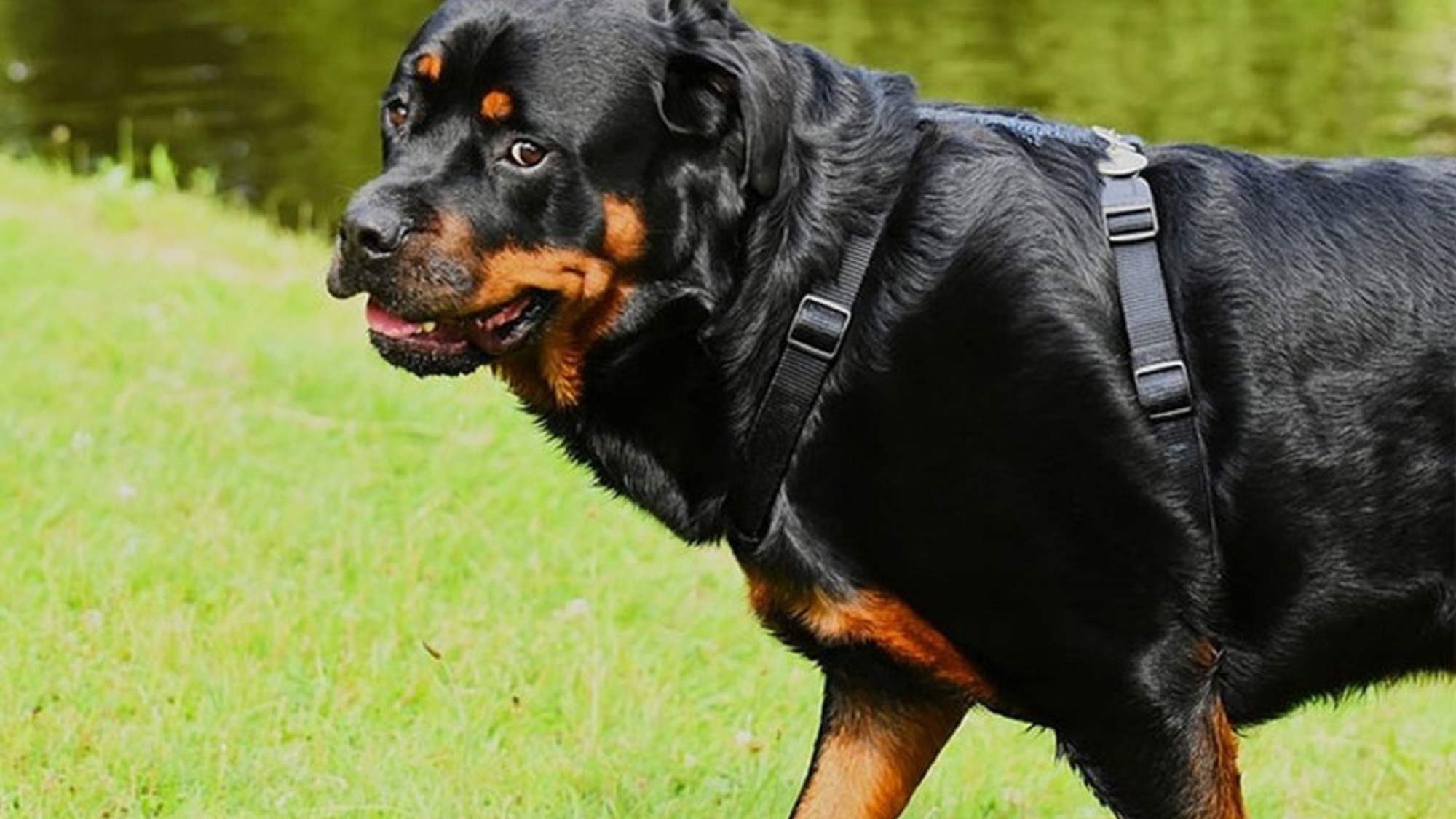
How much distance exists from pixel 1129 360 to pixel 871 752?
3.31 feet

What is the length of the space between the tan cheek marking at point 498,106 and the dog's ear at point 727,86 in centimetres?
28

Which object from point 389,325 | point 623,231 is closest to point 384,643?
point 389,325


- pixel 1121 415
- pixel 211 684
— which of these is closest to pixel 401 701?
pixel 211 684

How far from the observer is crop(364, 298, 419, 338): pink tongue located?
363 cm

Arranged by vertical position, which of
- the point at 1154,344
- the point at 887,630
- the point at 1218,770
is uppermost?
the point at 1154,344

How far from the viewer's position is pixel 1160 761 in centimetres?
351

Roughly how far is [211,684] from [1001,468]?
7.41 feet

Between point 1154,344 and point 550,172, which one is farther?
point 550,172

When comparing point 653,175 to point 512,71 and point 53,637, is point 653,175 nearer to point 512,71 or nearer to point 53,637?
point 512,71

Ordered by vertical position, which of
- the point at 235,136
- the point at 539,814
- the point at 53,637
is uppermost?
the point at 539,814

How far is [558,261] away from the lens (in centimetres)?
352

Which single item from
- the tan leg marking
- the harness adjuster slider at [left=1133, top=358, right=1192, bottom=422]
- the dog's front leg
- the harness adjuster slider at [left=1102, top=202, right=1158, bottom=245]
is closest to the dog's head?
the harness adjuster slider at [left=1102, top=202, right=1158, bottom=245]

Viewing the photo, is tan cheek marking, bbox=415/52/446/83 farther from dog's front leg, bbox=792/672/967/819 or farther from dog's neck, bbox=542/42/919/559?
dog's front leg, bbox=792/672/967/819

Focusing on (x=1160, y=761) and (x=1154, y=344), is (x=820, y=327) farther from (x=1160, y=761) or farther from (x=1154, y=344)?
(x=1160, y=761)
